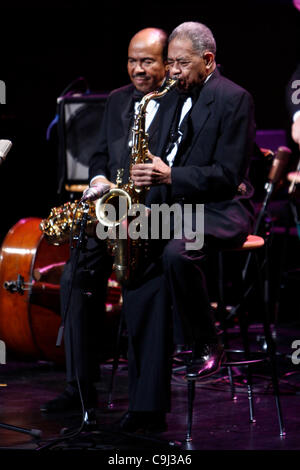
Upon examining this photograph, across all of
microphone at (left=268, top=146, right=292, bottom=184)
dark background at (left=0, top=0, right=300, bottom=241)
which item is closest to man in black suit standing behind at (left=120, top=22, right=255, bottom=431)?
microphone at (left=268, top=146, right=292, bottom=184)

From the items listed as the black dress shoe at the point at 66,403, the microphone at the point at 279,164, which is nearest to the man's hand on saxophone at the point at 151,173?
the black dress shoe at the point at 66,403

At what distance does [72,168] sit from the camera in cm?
528

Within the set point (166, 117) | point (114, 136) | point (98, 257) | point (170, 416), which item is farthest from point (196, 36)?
point (170, 416)

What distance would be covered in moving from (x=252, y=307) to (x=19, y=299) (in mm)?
2612

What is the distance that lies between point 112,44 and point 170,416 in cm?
374

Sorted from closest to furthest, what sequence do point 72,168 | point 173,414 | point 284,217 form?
point 173,414 < point 72,168 < point 284,217

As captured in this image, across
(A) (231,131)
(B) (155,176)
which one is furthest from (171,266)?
(A) (231,131)

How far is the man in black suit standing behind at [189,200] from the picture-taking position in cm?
342

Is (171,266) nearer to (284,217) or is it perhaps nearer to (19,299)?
(19,299)

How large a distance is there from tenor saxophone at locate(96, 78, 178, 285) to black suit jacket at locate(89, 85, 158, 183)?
1.03ft

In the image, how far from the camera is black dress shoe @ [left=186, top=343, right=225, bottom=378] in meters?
3.40

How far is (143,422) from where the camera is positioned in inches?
139

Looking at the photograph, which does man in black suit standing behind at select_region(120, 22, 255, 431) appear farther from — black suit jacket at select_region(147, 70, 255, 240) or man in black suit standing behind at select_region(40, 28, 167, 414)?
man in black suit standing behind at select_region(40, 28, 167, 414)

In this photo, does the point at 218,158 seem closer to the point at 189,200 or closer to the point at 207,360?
the point at 189,200
